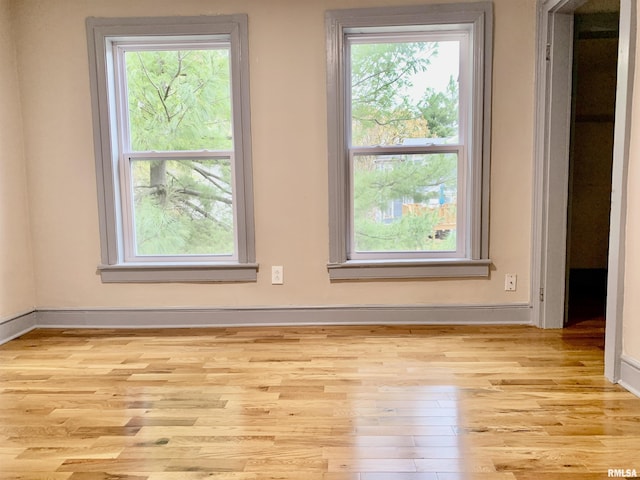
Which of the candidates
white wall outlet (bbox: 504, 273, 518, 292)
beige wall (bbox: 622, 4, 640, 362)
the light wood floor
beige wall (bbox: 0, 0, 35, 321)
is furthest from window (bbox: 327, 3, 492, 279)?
beige wall (bbox: 0, 0, 35, 321)

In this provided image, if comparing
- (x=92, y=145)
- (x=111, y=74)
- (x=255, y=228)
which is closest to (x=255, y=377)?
(x=255, y=228)

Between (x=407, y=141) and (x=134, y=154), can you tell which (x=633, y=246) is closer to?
(x=407, y=141)

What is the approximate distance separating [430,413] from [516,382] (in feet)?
1.91

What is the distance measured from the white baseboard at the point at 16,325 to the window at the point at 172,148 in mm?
632

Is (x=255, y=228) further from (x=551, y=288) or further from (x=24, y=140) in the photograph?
(x=551, y=288)

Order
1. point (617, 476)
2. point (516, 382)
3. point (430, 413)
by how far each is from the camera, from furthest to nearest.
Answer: point (516, 382)
point (430, 413)
point (617, 476)

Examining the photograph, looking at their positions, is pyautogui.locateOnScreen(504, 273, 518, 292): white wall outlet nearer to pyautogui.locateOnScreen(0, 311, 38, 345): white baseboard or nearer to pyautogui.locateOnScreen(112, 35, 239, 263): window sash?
pyautogui.locateOnScreen(112, 35, 239, 263): window sash

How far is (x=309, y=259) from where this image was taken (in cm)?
315

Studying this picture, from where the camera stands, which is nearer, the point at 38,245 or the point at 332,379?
the point at 332,379

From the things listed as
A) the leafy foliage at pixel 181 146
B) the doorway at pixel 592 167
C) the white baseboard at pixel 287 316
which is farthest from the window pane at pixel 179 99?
the doorway at pixel 592 167

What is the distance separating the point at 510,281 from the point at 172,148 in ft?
8.55

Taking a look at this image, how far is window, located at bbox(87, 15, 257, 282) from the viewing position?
3.00m

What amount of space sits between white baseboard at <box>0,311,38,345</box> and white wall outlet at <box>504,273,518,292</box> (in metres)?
3.43

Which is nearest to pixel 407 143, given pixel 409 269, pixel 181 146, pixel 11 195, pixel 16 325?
pixel 409 269
